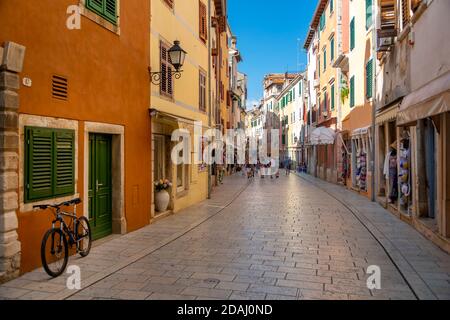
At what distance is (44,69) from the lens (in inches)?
264

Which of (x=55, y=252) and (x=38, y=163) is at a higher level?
(x=38, y=163)

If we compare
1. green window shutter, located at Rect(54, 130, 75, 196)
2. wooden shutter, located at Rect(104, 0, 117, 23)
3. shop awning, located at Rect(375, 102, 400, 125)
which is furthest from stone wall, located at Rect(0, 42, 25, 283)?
shop awning, located at Rect(375, 102, 400, 125)

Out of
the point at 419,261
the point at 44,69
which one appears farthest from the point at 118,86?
the point at 419,261

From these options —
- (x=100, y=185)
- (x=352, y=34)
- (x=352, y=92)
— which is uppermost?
(x=352, y=34)

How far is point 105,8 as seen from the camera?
870 cm

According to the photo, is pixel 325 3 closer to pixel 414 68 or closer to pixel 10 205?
pixel 414 68

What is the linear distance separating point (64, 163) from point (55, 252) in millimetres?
1740

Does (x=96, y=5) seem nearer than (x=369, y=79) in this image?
Yes

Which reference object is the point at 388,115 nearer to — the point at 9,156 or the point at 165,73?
the point at 165,73

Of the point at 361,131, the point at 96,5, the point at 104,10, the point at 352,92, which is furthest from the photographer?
the point at 352,92

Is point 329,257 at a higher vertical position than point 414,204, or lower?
lower

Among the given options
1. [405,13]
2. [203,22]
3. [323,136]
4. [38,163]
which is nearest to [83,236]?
[38,163]

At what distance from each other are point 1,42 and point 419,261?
26.0 feet

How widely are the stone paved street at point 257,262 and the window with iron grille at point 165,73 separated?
4.10 m
